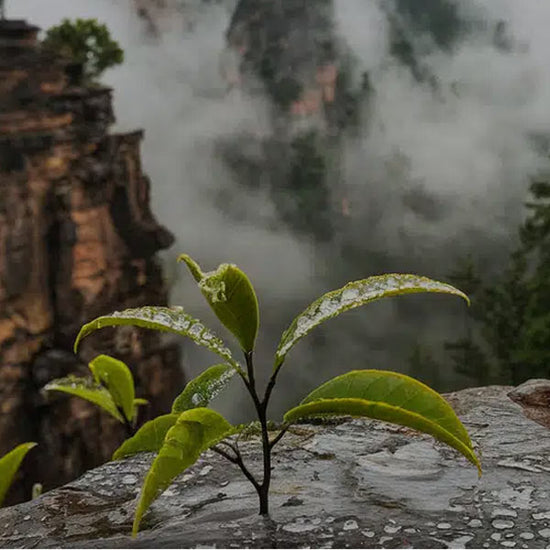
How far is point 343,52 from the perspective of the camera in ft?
98.5

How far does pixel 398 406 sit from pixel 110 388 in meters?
0.98

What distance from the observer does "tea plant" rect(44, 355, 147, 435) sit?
1.76 m

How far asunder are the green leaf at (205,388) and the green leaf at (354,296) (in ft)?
0.70

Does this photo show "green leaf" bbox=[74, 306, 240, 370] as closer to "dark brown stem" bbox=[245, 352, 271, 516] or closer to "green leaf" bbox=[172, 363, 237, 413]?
"dark brown stem" bbox=[245, 352, 271, 516]

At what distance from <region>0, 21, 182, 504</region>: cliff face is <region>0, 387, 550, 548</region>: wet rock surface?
31.2 feet

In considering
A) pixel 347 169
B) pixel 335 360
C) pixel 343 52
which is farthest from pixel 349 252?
pixel 343 52

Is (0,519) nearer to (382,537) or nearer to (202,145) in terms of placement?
(382,537)

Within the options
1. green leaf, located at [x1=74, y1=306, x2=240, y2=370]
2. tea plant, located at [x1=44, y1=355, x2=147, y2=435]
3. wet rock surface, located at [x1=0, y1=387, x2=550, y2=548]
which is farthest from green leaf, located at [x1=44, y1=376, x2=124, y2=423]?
green leaf, located at [x1=74, y1=306, x2=240, y2=370]

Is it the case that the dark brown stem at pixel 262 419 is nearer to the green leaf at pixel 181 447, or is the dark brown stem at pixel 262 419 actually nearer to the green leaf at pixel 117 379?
the green leaf at pixel 181 447

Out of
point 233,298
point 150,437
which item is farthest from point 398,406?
point 150,437

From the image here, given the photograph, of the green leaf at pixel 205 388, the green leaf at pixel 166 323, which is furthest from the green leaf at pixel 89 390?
the green leaf at pixel 166 323

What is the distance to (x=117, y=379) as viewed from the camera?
1.79 m

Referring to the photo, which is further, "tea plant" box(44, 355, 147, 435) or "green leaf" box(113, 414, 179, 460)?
"tea plant" box(44, 355, 147, 435)

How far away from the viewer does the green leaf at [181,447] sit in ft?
3.11
